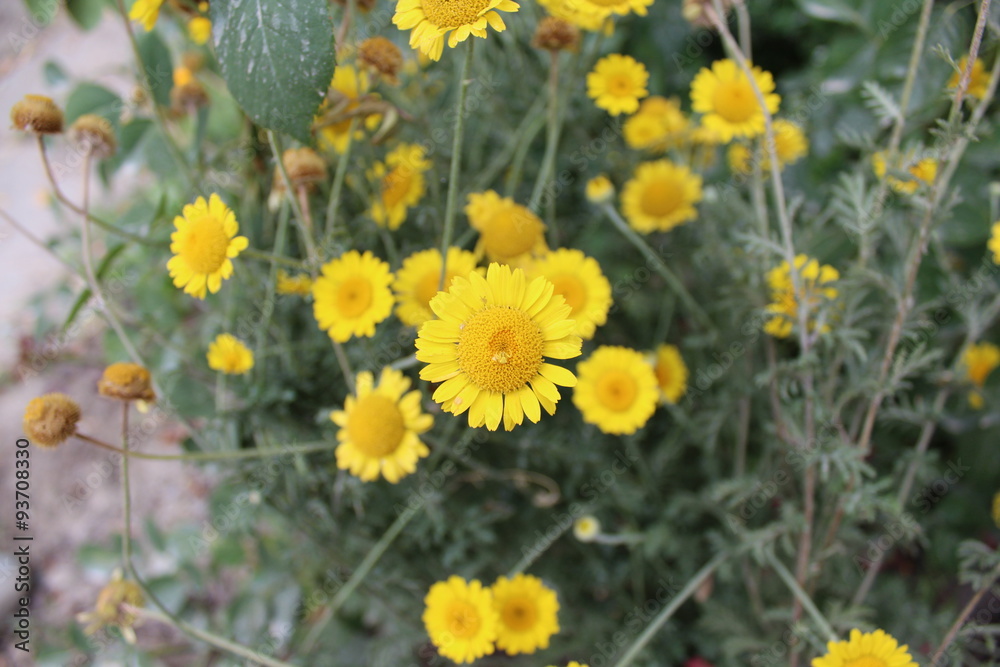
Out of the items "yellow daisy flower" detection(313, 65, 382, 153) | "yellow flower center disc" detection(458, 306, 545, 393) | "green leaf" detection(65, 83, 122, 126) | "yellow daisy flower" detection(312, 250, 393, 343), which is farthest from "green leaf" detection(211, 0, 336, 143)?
"green leaf" detection(65, 83, 122, 126)

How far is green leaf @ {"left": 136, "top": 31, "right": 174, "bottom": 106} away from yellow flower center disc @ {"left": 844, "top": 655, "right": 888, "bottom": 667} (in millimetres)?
1453

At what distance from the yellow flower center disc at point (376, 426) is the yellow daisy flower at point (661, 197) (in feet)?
2.00

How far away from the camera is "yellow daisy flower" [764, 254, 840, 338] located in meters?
0.99

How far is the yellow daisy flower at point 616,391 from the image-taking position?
1.11 metres

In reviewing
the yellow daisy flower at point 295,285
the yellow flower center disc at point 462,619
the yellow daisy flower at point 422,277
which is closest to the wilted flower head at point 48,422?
the yellow daisy flower at point 295,285

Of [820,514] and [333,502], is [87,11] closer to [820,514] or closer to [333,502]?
[333,502]

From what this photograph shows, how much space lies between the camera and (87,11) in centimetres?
143

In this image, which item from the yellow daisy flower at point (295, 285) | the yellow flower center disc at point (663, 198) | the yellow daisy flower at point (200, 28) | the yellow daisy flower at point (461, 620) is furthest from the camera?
the yellow flower center disc at point (663, 198)

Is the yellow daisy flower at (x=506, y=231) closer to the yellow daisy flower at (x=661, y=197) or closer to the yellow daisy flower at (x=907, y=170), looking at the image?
the yellow daisy flower at (x=661, y=197)

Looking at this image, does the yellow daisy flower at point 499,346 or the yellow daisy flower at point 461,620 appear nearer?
the yellow daisy flower at point 499,346

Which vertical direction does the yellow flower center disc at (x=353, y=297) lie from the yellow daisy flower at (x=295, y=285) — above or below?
above

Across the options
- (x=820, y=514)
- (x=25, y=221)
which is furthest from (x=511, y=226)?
(x=25, y=221)

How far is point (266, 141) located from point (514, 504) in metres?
0.79

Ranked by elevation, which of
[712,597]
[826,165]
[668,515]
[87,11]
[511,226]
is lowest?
[712,597]
